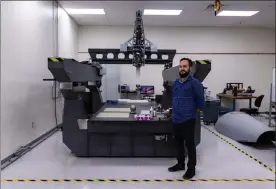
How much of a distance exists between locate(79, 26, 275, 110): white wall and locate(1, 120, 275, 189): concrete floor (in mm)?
5055

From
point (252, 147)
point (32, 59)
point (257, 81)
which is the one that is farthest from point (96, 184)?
point (257, 81)

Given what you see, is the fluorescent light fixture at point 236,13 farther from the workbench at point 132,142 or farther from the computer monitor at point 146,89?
the workbench at point 132,142

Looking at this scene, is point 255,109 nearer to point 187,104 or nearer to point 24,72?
point 187,104

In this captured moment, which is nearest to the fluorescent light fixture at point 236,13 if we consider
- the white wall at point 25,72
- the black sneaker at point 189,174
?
the white wall at point 25,72

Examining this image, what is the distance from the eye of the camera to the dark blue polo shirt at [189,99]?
3.26 metres

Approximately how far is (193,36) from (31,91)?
6.17 metres

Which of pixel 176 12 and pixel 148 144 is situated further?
pixel 176 12

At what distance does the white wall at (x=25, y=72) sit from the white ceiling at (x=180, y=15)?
Result: 1490mm

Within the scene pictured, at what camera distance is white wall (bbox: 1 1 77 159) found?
12.5ft

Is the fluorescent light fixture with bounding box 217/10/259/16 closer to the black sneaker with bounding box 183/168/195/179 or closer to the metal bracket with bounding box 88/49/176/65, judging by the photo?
the metal bracket with bounding box 88/49/176/65

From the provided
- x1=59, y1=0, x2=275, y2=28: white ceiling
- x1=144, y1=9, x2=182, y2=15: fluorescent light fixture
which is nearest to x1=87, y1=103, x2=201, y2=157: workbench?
x1=59, y1=0, x2=275, y2=28: white ceiling

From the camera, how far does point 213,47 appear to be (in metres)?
9.28

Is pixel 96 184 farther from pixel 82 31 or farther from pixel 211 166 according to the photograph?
pixel 82 31

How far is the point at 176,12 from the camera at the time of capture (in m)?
7.27
